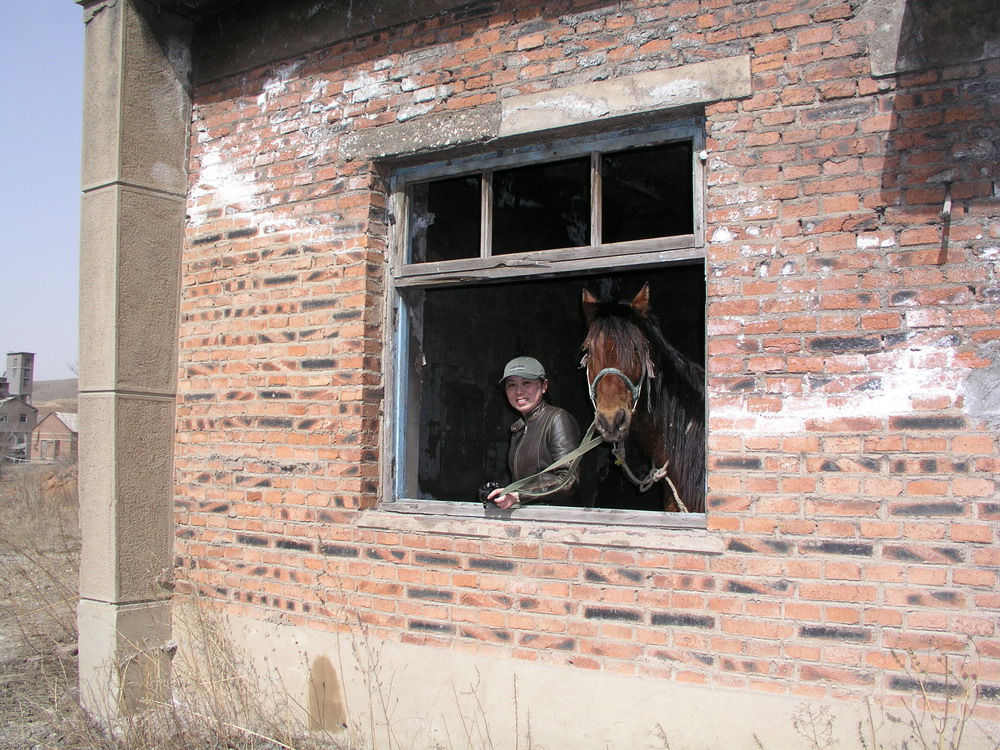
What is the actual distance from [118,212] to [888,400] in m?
4.45

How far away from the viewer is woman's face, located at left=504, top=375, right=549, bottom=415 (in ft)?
16.8

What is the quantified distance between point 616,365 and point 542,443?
2.73 feet

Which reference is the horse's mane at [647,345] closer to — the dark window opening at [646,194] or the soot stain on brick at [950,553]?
the soot stain on brick at [950,553]

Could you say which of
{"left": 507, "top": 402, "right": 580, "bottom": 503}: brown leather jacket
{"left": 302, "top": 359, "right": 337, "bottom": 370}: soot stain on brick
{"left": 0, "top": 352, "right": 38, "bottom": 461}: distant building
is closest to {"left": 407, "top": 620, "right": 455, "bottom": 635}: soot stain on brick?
{"left": 507, "top": 402, "right": 580, "bottom": 503}: brown leather jacket

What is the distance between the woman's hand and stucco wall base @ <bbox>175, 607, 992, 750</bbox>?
2.41 ft

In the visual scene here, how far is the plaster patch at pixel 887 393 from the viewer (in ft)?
10.5

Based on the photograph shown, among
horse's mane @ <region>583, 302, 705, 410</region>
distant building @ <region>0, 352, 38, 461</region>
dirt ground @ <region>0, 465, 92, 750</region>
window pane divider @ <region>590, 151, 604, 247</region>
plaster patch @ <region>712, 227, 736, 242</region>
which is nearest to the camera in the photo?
plaster patch @ <region>712, 227, 736, 242</region>

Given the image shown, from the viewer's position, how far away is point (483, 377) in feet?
21.7

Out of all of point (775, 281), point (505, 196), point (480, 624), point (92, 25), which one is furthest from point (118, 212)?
point (775, 281)

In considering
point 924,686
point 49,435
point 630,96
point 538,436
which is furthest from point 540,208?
point 49,435

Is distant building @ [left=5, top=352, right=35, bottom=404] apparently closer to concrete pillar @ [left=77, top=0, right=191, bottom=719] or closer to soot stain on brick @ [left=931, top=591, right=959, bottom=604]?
concrete pillar @ [left=77, top=0, right=191, bottom=719]

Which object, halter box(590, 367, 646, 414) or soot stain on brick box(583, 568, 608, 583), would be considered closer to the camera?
soot stain on brick box(583, 568, 608, 583)

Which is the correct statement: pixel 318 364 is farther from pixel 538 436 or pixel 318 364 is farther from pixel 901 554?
pixel 901 554

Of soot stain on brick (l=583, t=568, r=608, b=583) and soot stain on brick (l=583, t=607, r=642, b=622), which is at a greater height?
Result: soot stain on brick (l=583, t=568, r=608, b=583)
